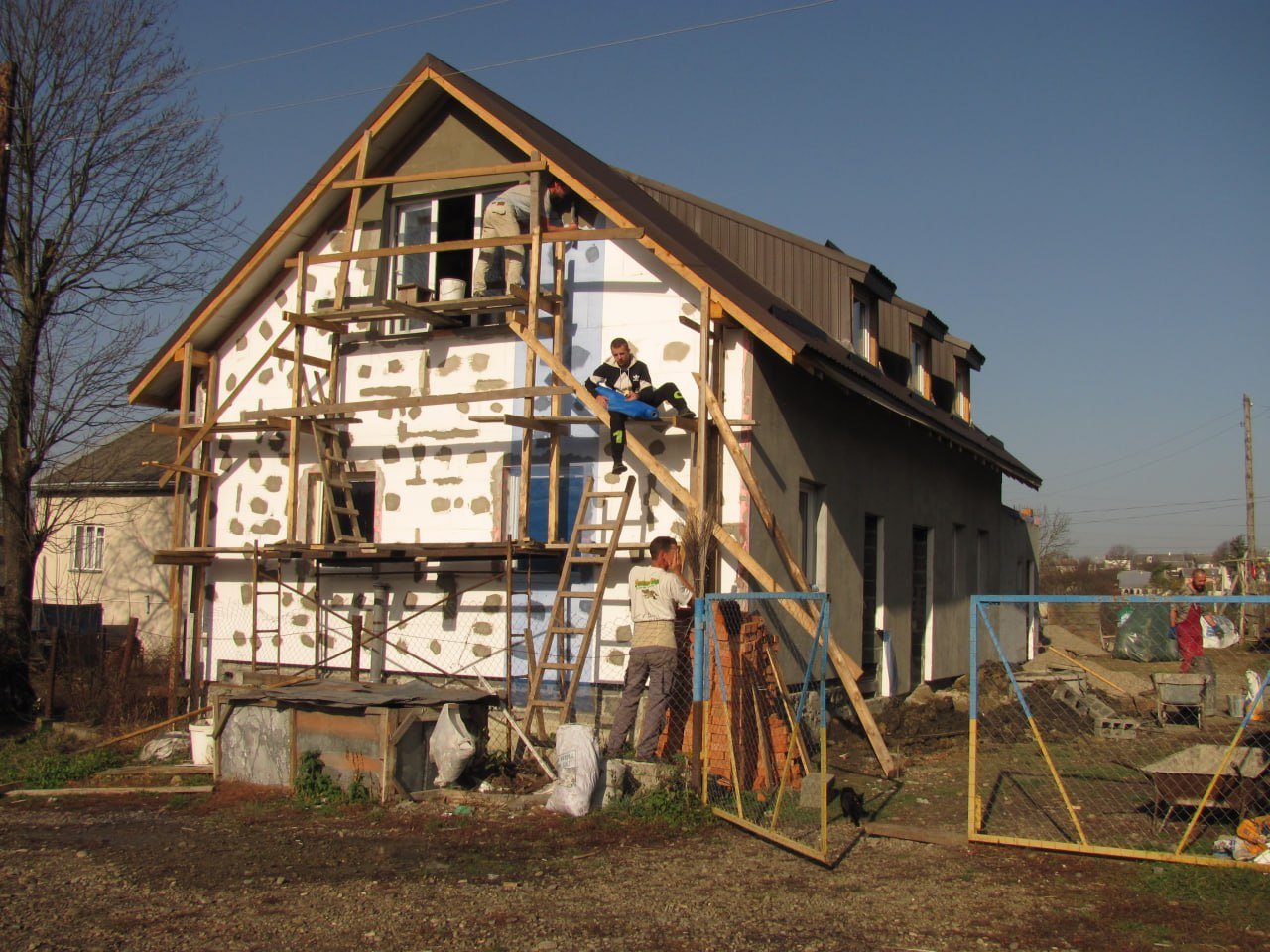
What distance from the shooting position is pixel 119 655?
15867mm

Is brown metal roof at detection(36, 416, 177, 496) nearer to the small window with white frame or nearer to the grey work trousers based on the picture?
the small window with white frame

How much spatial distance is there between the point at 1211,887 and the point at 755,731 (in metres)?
4.17

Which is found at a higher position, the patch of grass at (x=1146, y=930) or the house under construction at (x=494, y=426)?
the house under construction at (x=494, y=426)

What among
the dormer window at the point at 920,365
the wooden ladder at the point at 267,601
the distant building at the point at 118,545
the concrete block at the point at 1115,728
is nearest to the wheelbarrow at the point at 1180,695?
the concrete block at the point at 1115,728

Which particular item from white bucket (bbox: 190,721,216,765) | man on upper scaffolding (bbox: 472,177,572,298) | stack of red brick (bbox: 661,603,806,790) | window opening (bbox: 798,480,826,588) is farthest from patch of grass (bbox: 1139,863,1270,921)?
man on upper scaffolding (bbox: 472,177,572,298)

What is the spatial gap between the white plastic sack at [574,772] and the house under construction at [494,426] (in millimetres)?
1661

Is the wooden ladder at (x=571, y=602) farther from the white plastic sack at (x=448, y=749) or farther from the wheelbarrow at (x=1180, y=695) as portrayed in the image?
the wheelbarrow at (x=1180, y=695)

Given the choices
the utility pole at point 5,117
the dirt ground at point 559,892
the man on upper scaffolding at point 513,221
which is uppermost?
the utility pole at point 5,117

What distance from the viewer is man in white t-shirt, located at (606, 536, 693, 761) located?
10250 millimetres

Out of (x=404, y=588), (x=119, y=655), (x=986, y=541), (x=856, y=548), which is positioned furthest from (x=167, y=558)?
(x=986, y=541)

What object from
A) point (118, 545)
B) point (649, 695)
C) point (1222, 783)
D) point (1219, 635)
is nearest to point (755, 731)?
point (649, 695)

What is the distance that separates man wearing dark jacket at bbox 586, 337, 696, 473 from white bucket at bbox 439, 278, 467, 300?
88.7 inches

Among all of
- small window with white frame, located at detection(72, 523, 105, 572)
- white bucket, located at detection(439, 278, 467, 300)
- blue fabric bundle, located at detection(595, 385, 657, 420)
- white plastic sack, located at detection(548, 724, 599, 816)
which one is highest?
white bucket, located at detection(439, 278, 467, 300)

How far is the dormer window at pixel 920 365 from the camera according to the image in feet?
63.8
